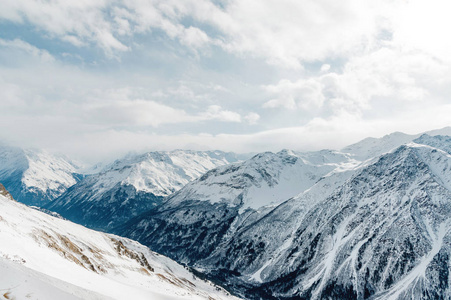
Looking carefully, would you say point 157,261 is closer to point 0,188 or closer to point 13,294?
point 0,188

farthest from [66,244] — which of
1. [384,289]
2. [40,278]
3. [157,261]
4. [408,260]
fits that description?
[408,260]

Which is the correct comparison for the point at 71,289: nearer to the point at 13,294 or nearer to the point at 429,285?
the point at 13,294

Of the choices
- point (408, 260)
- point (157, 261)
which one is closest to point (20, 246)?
point (157, 261)

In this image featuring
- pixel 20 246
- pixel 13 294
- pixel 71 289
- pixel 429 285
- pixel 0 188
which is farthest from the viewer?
pixel 429 285

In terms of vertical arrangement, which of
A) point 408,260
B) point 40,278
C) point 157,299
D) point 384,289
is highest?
point 40,278

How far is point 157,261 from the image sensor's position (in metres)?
191

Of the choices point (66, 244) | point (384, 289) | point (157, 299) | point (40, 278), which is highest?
point (40, 278)

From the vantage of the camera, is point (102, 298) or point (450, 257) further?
point (450, 257)

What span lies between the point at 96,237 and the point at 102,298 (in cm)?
13473

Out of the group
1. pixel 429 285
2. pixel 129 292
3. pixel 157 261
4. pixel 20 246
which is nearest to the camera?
pixel 129 292

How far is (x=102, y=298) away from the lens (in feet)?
79.8

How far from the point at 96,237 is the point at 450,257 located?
215842mm

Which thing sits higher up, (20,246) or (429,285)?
(20,246)

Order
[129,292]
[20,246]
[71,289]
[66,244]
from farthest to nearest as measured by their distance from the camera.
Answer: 1. [66,244]
2. [20,246]
3. [129,292]
4. [71,289]
